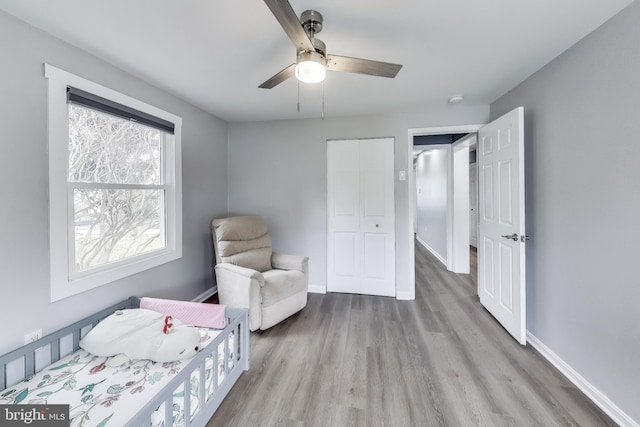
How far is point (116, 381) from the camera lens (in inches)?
→ 54.4

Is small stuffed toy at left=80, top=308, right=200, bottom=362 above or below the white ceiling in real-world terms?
below

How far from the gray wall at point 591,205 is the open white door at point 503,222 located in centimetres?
17

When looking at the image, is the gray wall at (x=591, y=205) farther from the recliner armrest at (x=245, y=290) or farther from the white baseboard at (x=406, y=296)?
the recliner armrest at (x=245, y=290)

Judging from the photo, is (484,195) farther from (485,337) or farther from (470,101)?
(485,337)

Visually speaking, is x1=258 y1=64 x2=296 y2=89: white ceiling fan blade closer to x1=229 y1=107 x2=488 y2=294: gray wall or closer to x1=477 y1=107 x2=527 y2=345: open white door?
x1=229 y1=107 x2=488 y2=294: gray wall

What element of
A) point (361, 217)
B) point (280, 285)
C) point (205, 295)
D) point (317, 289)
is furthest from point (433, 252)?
point (205, 295)

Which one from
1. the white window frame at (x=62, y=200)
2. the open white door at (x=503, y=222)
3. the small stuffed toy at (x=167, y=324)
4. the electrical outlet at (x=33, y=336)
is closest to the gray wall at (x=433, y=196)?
the open white door at (x=503, y=222)

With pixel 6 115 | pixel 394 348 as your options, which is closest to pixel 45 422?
pixel 6 115

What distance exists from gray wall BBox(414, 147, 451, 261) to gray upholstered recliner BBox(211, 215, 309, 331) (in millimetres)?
3084

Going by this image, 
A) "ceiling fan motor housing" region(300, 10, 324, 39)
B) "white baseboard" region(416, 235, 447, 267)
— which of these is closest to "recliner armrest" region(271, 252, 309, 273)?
"ceiling fan motor housing" region(300, 10, 324, 39)

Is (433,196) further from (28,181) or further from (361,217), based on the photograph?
(28,181)

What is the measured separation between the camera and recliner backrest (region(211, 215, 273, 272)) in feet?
8.97

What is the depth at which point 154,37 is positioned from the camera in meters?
1.66

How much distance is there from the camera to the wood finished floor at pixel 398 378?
1477 mm
